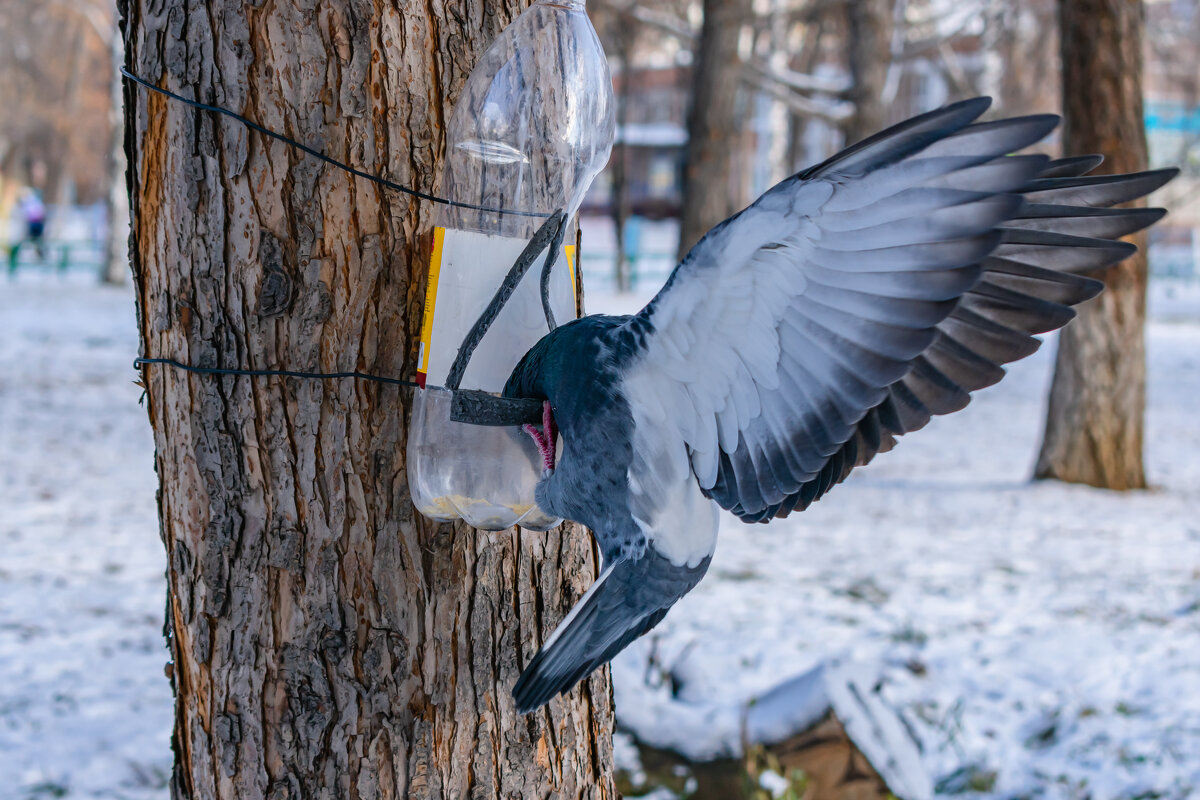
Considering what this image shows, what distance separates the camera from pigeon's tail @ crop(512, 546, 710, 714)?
1318 millimetres

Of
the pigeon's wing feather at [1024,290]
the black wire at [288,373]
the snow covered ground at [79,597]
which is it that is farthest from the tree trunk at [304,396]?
the snow covered ground at [79,597]

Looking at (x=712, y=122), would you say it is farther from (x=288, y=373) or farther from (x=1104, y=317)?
(x=288, y=373)

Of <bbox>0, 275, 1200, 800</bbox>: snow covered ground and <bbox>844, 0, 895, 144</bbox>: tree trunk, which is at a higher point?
<bbox>844, 0, 895, 144</bbox>: tree trunk

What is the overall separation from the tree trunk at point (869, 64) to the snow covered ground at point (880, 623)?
4.85 meters

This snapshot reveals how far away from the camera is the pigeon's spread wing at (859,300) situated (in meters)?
1.04

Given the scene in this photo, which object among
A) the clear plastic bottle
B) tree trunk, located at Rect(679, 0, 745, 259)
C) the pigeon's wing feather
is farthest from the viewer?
tree trunk, located at Rect(679, 0, 745, 259)

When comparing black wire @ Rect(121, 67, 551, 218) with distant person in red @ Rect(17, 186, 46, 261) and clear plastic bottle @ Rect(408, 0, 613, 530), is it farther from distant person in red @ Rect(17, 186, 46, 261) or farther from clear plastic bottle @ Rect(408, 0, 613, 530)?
distant person in red @ Rect(17, 186, 46, 261)

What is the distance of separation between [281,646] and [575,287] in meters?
0.78

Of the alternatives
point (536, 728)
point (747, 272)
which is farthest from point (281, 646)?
point (747, 272)

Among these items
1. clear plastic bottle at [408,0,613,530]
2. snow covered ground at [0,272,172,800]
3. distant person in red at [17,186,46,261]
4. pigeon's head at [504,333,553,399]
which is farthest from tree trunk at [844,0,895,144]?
distant person in red at [17,186,46,261]

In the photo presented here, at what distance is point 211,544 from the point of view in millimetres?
1540

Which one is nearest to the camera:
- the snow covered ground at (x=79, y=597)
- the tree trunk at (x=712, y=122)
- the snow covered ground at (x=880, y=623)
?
the snow covered ground at (x=79, y=597)

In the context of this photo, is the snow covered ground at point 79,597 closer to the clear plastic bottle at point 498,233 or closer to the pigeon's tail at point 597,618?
the clear plastic bottle at point 498,233

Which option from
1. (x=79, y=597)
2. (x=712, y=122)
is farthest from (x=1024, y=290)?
(x=712, y=122)
